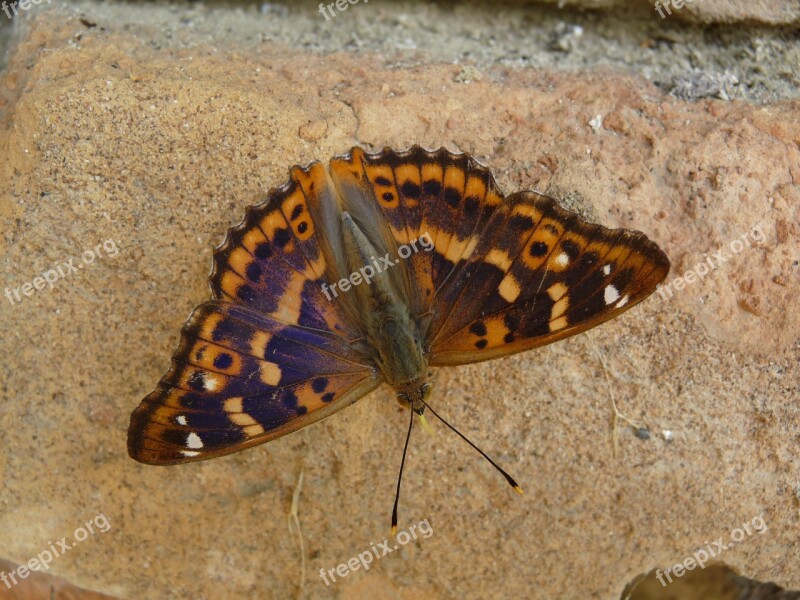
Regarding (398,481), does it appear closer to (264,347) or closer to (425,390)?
(425,390)

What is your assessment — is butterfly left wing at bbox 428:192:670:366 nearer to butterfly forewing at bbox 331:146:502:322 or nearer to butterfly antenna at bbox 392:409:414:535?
butterfly forewing at bbox 331:146:502:322

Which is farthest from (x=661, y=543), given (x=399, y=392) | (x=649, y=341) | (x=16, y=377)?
(x=16, y=377)

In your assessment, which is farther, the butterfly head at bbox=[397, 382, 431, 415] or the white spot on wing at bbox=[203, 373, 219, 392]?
the butterfly head at bbox=[397, 382, 431, 415]

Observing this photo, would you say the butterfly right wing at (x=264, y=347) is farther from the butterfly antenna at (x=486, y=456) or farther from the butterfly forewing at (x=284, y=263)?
the butterfly antenna at (x=486, y=456)

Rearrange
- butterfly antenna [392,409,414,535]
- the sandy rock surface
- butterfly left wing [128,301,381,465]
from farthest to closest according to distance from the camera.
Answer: the sandy rock surface → butterfly antenna [392,409,414,535] → butterfly left wing [128,301,381,465]

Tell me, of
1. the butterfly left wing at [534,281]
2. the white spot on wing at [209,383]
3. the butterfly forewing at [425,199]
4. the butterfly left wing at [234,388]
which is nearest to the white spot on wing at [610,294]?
the butterfly left wing at [534,281]

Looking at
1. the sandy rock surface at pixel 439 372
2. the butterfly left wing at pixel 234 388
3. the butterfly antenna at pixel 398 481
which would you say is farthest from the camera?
the sandy rock surface at pixel 439 372

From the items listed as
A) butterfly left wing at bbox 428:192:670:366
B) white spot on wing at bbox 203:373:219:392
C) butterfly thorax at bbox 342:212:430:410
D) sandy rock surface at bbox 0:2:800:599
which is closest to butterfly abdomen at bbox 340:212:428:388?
butterfly thorax at bbox 342:212:430:410
